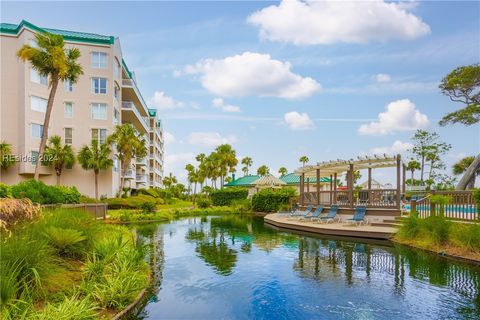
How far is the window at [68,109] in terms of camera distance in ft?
124

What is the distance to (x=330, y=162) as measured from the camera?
25.1 meters

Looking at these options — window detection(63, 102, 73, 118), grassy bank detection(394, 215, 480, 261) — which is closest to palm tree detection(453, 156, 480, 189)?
grassy bank detection(394, 215, 480, 261)

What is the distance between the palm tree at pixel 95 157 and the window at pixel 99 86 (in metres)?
6.06

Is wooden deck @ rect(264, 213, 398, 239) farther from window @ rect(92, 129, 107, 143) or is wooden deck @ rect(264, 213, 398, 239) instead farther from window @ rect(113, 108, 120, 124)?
window @ rect(113, 108, 120, 124)

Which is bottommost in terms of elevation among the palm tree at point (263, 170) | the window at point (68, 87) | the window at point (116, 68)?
the palm tree at point (263, 170)

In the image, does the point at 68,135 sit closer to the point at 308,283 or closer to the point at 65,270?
the point at 65,270

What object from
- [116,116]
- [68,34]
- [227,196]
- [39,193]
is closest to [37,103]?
[116,116]

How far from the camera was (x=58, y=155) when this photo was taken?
34.9 m

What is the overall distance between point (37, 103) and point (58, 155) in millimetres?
6014

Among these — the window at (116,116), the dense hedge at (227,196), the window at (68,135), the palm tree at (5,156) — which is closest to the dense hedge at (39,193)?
the palm tree at (5,156)

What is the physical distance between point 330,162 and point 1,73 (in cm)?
3381

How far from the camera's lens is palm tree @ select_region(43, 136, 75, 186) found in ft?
113

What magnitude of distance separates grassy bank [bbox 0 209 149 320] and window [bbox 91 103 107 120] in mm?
30619

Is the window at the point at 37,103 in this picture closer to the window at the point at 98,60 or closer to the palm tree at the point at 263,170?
the window at the point at 98,60
